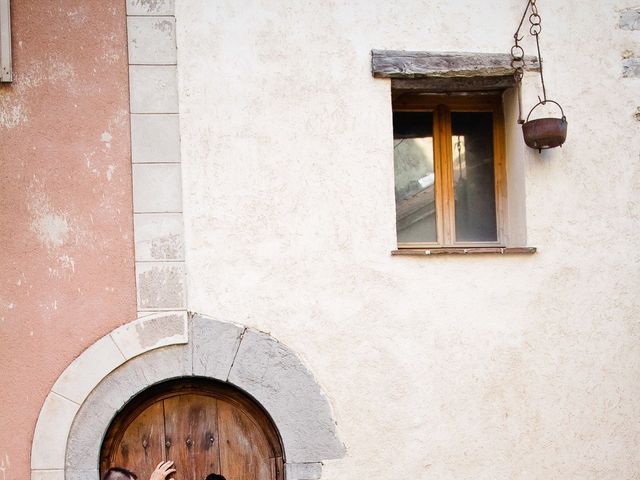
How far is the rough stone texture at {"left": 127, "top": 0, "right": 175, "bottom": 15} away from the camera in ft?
15.5

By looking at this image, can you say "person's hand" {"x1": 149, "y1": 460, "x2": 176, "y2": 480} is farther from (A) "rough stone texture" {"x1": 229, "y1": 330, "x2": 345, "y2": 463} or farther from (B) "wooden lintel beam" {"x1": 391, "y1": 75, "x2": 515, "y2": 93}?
(B) "wooden lintel beam" {"x1": 391, "y1": 75, "x2": 515, "y2": 93}

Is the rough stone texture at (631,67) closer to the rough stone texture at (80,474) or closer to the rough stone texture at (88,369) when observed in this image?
the rough stone texture at (88,369)

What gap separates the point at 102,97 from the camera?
4660 millimetres

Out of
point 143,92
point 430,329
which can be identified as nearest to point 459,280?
point 430,329

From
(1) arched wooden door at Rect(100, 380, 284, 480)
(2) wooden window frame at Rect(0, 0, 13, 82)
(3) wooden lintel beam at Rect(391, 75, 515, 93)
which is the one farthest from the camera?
(3) wooden lintel beam at Rect(391, 75, 515, 93)

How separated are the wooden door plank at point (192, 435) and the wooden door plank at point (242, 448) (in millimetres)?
43

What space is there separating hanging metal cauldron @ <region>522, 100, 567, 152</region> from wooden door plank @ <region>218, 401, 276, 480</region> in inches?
84.2

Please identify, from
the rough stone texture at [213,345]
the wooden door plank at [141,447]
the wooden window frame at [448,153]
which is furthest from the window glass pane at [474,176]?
the wooden door plank at [141,447]

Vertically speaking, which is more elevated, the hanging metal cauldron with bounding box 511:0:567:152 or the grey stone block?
the hanging metal cauldron with bounding box 511:0:567:152

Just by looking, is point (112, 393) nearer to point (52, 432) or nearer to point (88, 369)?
point (88, 369)

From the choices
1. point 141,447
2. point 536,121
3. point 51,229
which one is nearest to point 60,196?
point 51,229

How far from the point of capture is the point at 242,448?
186 inches

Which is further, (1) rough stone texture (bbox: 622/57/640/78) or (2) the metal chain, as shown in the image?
(1) rough stone texture (bbox: 622/57/640/78)

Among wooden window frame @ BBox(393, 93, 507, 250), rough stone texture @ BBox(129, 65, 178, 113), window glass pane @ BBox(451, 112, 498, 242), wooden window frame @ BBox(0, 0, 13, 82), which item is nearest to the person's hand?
wooden window frame @ BBox(393, 93, 507, 250)
